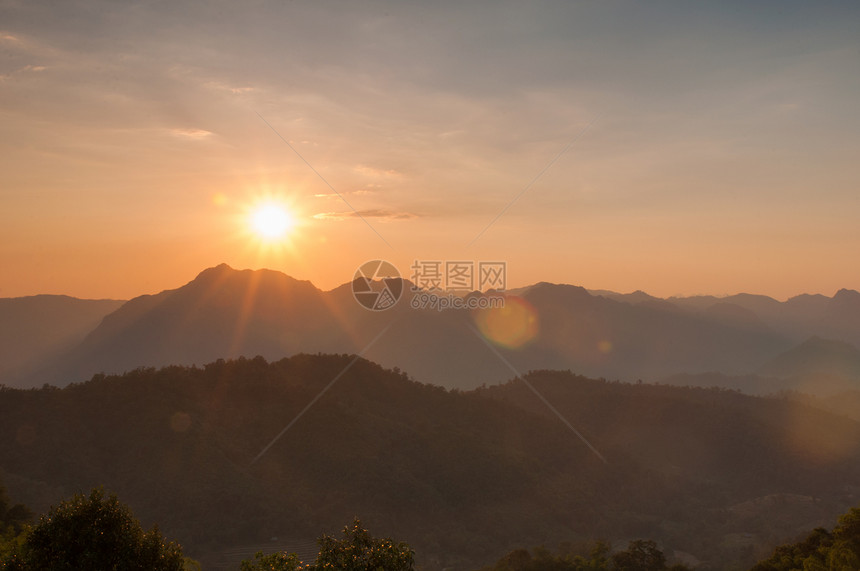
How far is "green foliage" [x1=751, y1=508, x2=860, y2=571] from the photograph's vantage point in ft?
99.6

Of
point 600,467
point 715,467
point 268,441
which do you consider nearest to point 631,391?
point 715,467

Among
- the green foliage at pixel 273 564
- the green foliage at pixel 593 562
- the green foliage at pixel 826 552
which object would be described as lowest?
the green foliage at pixel 593 562

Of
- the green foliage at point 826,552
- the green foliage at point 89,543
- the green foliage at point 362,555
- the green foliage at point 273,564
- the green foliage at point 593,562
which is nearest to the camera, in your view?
the green foliage at point 89,543

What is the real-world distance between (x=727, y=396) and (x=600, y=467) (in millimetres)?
73410

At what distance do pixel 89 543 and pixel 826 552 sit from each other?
3748 cm

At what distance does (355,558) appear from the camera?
18703 mm

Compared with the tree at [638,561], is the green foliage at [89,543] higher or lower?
higher

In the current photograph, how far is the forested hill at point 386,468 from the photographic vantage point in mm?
65000

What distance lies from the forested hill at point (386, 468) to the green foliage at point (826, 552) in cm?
3417

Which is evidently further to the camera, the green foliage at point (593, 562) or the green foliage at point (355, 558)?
the green foliage at point (593, 562)

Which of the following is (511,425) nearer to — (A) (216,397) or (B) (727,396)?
(A) (216,397)

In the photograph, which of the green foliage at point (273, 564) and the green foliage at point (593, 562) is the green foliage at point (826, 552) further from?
the green foliage at point (273, 564)

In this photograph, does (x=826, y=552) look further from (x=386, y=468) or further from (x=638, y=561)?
(x=386, y=468)

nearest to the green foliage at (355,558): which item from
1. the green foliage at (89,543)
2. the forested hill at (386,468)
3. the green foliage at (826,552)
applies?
the green foliage at (89,543)
